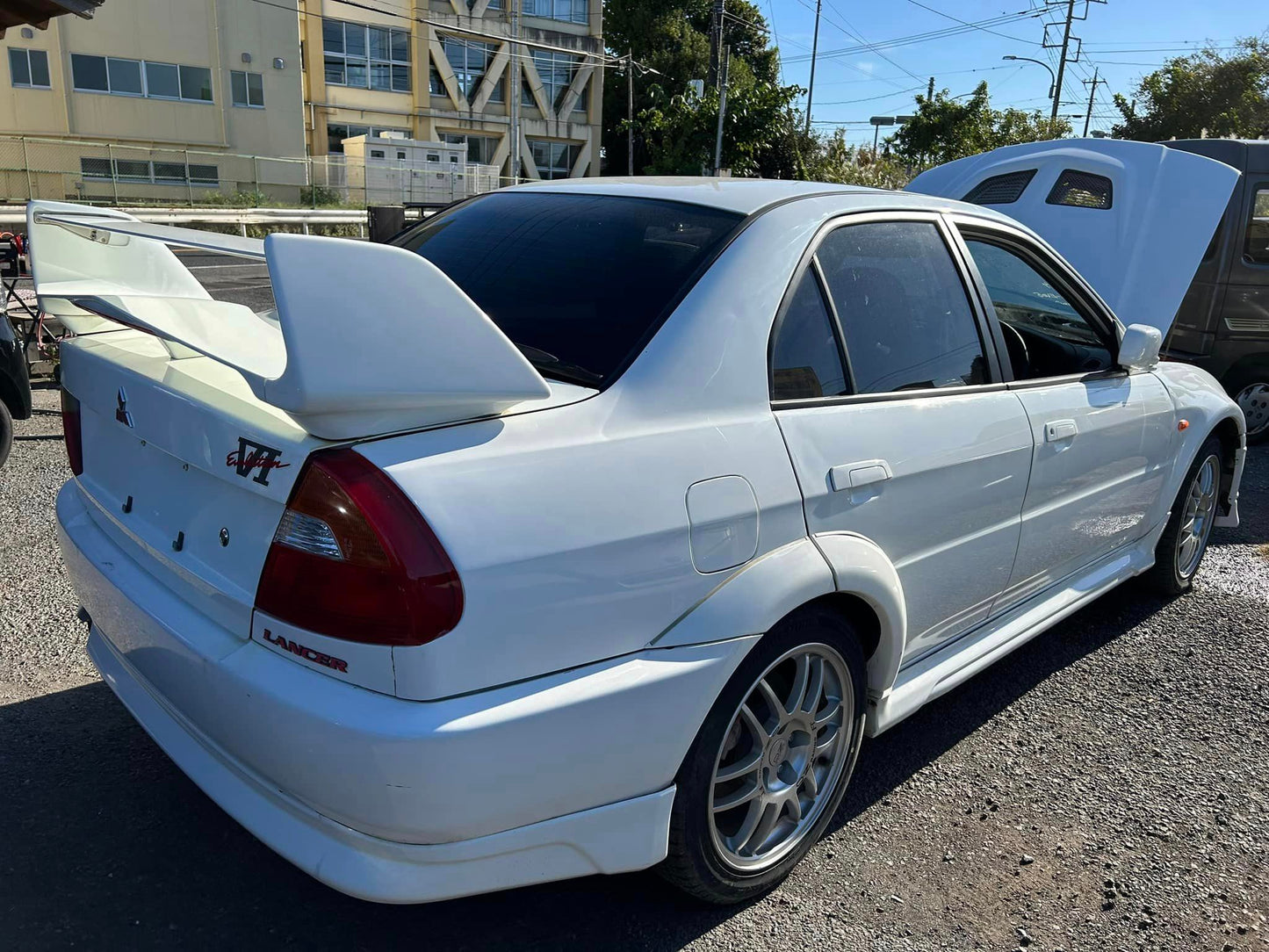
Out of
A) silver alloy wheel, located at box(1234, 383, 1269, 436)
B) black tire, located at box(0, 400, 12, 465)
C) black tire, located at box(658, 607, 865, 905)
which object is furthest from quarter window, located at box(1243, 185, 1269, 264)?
black tire, located at box(0, 400, 12, 465)

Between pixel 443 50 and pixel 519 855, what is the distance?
43.0 meters

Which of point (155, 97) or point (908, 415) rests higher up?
point (155, 97)

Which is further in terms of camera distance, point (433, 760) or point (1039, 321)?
point (1039, 321)

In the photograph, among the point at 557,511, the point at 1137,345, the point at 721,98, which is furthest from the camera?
the point at 721,98

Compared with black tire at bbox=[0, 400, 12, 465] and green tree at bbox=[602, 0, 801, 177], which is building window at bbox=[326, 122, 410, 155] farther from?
black tire at bbox=[0, 400, 12, 465]

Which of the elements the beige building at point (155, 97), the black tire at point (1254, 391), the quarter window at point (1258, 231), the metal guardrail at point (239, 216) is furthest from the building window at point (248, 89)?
the black tire at point (1254, 391)

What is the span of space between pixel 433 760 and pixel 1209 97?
41.7 meters

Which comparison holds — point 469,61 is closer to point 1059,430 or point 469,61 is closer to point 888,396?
point 1059,430

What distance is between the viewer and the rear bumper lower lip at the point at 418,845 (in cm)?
185

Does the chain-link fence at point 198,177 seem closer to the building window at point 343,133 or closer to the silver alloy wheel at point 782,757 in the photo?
the building window at point 343,133

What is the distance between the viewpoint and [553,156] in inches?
1821

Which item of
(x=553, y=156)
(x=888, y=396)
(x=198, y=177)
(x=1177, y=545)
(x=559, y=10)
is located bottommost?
(x=1177, y=545)

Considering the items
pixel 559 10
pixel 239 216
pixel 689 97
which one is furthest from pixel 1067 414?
pixel 559 10

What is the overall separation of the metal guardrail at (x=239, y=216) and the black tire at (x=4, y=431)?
1590cm
